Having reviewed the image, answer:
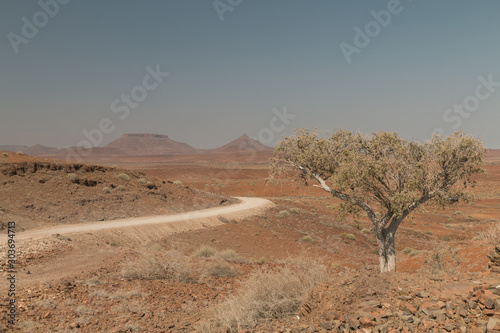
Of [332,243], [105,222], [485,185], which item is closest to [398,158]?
[332,243]

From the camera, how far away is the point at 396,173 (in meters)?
12.1

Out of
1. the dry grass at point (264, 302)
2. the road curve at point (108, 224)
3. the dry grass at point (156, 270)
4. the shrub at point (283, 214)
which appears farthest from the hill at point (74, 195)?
the dry grass at point (264, 302)

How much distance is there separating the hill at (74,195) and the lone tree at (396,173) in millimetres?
20487

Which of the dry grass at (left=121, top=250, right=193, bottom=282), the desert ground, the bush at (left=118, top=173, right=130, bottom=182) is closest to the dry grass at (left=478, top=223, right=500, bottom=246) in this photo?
the desert ground

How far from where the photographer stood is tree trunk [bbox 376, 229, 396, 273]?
40.9 feet

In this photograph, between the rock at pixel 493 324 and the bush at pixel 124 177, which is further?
the bush at pixel 124 177

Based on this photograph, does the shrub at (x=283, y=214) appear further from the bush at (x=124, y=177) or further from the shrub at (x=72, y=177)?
the shrub at (x=72, y=177)

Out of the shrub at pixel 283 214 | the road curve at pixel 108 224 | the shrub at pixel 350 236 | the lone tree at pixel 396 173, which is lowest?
the shrub at pixel 350 236

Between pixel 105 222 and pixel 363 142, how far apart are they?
21145 millimetres

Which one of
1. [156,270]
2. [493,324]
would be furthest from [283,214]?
[493,324]

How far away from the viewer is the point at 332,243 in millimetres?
26109

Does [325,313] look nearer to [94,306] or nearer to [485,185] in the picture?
[94,306]

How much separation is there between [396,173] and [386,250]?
3405 millimetres

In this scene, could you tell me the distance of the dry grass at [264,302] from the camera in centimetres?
652
